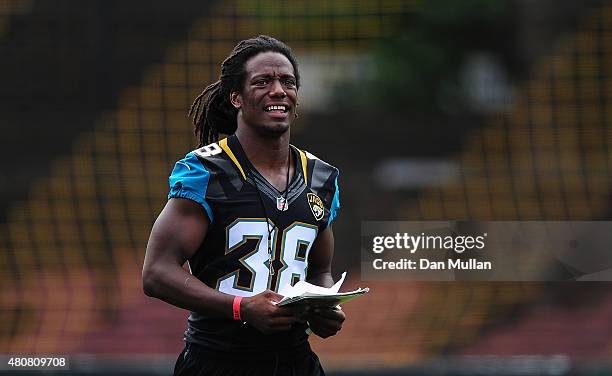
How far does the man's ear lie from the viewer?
12.9 ft

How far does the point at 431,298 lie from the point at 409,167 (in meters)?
0.79

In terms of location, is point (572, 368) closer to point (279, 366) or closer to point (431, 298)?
point (431, 298)

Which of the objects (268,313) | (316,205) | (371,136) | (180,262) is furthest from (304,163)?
(371,136)

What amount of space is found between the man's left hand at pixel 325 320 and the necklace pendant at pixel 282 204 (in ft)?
1.34

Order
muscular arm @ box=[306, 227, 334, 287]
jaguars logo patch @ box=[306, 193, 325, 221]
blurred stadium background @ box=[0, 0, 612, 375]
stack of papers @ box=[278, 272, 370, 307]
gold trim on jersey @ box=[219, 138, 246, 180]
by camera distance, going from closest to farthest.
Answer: stack of papers @ box=[278, 272, 370, 307] < gold trim on jersey @ box=[219, 138, 246, 180] < jaguars logo patch @ box=[306, 193, 325, 221] < muscular arm @ box=[306, 227, 334, 287] < blurred stadium background @ box=[0, 0, 612, 375]

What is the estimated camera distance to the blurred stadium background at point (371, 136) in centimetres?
673

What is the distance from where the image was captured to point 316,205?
394 centimetres

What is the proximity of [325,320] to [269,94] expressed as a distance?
78 centimetres

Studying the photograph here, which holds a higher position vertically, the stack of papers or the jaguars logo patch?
the jaguars logo patch

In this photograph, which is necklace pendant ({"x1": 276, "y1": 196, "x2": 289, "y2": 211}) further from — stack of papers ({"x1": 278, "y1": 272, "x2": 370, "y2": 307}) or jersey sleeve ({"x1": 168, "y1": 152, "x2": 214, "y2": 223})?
stack of papers ({"x1": 278, "y1": 272, "x2": 370, "y2": 307})

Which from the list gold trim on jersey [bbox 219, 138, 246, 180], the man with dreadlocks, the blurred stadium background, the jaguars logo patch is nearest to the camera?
the man with dreadlocks

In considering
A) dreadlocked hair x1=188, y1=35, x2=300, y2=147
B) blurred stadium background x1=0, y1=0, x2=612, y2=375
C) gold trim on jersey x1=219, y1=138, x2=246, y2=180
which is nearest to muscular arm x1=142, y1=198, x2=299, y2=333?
gold trim on jersey x1=219, y1=138, x2=246, y2=180

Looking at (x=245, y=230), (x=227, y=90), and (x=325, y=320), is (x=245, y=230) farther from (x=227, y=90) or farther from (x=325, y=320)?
(x=227, y=90)

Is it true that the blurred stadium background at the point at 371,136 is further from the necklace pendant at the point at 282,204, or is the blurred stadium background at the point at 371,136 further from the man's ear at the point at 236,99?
the necklace pendant at the point at 282,204
